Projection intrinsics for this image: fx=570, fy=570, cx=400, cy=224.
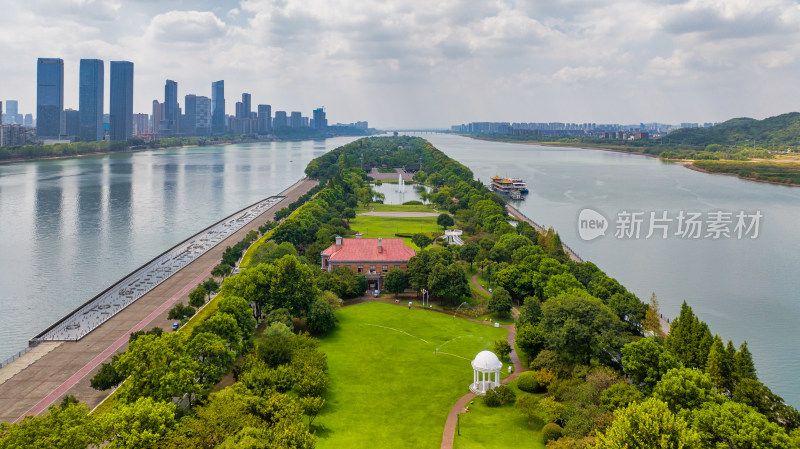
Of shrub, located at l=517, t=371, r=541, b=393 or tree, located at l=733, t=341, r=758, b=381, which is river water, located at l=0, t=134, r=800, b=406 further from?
shrub, located at l=517, t=371, r=541, b=393

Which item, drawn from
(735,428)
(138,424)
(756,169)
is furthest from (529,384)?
(756,169)

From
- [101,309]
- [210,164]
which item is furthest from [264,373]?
[210,164]

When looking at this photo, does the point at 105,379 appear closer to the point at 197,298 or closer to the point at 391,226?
the point at 197,298

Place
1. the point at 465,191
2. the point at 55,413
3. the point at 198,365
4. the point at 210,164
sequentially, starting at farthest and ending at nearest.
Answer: the point at 210,164 < the point at 465,191 < the point at 198,365 < the point at 55,413

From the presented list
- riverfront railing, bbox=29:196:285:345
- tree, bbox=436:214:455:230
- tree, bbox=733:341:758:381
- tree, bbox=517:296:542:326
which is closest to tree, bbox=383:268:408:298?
tree, bbox=517:296:542:326

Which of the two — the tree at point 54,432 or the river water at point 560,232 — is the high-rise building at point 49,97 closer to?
the river water at point 560,232

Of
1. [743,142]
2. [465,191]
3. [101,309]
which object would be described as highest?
[743,142]

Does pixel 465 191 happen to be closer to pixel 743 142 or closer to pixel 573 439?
pixel 573 439
